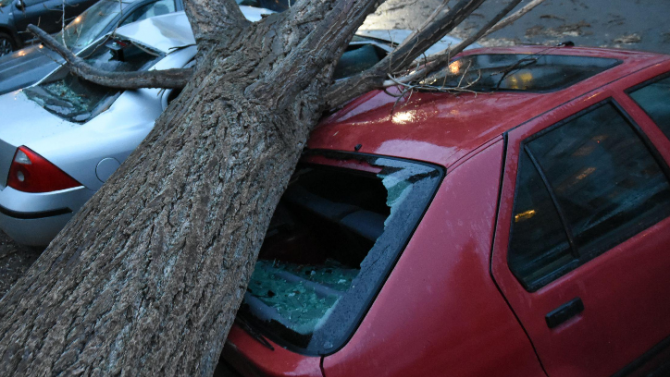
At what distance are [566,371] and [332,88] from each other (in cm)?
165

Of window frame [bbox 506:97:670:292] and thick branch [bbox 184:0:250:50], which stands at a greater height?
thick branch [bbox 184:0:250:50]

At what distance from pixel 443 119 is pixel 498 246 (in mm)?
608

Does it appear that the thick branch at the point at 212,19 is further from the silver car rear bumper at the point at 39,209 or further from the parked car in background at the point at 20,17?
the parked car in background at the point at 20,17

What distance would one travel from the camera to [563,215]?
189 cm

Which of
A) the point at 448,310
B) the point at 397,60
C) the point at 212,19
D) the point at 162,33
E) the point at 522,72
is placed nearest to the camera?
the point at 448,310

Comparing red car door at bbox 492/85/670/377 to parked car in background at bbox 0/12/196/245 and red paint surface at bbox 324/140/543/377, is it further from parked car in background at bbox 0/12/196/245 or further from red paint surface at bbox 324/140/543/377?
parked car in background at bbox 0/12/196/245

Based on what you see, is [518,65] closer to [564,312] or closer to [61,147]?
[564,312]

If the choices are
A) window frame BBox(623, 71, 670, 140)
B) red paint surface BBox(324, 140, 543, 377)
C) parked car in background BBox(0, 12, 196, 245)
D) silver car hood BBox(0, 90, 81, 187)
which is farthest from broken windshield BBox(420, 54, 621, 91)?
silver car hood BBox(0, 90, 81, 187)

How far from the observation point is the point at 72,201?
3238mm

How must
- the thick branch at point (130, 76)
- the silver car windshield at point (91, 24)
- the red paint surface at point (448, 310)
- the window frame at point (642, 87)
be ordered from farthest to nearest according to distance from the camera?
the silver car windshield at point (91, 24)
the thick branch at point (130, 76)
the window frame at point (642, 87)
the red paint surface at point (448, 310)

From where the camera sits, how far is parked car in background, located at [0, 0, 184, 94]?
532 centimetres

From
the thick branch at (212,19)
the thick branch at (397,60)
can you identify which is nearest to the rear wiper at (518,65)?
the thick branch at (397,60)

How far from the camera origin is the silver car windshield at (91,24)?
17.3ft

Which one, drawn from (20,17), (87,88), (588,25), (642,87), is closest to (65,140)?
(87,88)
